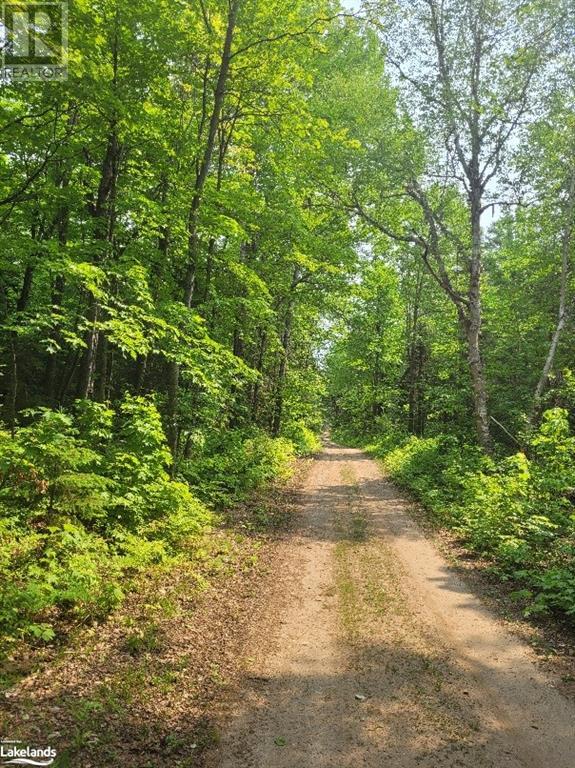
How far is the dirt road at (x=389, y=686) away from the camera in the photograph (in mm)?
A: 4258

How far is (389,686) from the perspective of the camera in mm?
5277

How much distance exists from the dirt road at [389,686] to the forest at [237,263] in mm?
1723

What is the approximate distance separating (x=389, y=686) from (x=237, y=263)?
35.6 ft

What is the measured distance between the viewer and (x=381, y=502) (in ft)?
49.6

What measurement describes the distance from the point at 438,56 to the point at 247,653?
19.3 m

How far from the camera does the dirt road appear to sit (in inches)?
168

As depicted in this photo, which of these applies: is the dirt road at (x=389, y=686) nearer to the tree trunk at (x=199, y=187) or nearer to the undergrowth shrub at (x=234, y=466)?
the undergrowth shrub at (x=234, y=466)

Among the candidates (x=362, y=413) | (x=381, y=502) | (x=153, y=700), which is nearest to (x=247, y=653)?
(x=153, y=700)

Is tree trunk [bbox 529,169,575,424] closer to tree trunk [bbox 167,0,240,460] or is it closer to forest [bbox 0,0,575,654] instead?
forest [bbox 0,0,575,654]

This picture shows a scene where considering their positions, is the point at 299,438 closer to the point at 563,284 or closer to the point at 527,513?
the point at 563,284

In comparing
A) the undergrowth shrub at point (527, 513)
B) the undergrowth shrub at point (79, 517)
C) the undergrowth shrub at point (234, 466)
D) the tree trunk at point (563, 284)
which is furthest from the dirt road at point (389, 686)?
the tree trunk at point (563, 284)

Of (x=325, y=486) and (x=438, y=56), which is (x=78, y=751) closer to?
(x=325, y=486)

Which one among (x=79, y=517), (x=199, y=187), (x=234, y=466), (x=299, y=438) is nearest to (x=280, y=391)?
(x=299, y=438)

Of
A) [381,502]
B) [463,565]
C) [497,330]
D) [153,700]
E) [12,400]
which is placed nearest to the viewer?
[153,700]
